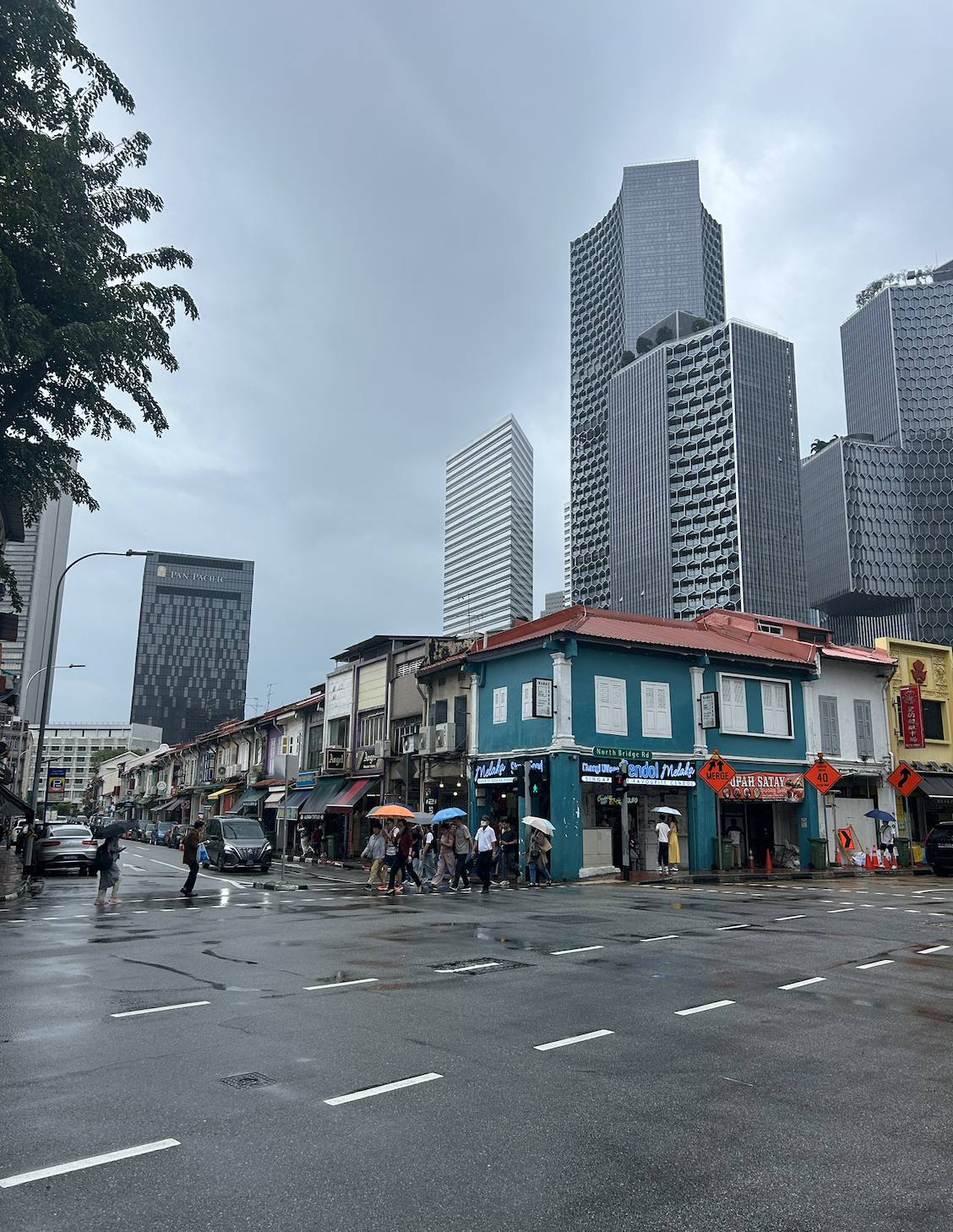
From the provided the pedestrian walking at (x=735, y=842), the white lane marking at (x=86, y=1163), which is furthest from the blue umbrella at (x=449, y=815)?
the white lane marking at (x=86, y=1163)

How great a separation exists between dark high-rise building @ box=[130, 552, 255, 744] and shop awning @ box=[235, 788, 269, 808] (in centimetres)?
13208

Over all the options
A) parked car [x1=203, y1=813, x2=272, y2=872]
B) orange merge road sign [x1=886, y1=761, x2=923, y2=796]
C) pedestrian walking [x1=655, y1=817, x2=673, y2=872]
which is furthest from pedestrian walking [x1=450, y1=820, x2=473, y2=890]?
orange merge road sign [x1=886, y1=761, x2=923, y2=796]

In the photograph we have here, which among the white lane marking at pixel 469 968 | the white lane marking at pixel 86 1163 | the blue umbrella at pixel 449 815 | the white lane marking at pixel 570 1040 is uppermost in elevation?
the blue umbrella at pixel 449 815

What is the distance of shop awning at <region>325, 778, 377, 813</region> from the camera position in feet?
133

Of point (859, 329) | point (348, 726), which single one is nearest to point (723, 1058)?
point (348, 726)

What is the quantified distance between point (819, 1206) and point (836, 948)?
835 cm

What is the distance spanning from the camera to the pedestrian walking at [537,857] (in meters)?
25.3

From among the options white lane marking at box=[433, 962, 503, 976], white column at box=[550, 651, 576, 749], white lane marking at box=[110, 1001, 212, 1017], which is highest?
white column at box=[550, 651, 576, 749]

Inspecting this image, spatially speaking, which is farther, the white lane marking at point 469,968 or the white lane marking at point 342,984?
the white lane marking at point 469,968

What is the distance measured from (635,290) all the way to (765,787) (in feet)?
551

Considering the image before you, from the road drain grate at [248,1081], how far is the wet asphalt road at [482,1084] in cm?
4

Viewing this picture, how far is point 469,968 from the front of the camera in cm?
990

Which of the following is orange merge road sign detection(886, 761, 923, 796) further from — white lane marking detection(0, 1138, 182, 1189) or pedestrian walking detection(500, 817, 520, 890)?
white lane marking detection(0, 1138, 182, 1189)

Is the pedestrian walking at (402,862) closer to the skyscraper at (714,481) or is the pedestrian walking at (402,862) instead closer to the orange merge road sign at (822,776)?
the orange merge road sign at (822,776)
